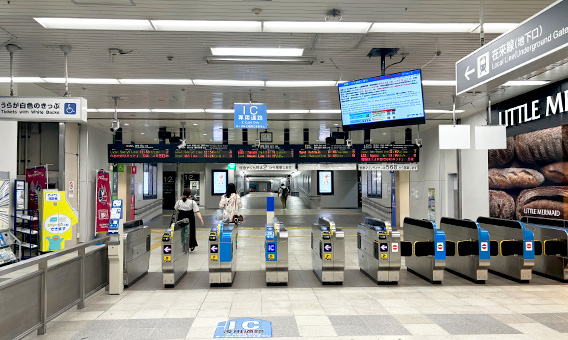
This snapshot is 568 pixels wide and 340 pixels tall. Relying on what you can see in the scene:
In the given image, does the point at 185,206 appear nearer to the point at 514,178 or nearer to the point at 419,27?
the point at 419,27

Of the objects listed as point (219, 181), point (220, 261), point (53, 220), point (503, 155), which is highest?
point (503, 155)

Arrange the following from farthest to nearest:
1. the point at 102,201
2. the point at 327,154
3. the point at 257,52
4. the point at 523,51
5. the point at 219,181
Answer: the point at 219,181 → the point at 102,201 → the point at 327,154 → the point at 257,52 → the point at 523,51

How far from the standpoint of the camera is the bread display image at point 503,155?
28.8 ft

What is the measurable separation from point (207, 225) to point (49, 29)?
10926 millimetres

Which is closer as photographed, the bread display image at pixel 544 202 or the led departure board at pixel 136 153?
the bread display image at pixel 544 202

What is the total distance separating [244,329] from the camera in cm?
424

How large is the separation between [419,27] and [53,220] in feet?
28.0

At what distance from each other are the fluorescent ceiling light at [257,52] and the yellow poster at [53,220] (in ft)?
18.3

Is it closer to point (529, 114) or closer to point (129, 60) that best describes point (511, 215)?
point (529, 114)

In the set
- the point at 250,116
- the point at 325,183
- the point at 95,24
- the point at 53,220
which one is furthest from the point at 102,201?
the point at 325,183

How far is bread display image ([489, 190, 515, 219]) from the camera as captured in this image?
28.7ft

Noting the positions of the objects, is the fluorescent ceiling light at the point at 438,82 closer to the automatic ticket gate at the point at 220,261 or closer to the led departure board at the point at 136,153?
the automatic ticket gate at the point at 220,261

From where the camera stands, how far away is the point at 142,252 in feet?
22.5

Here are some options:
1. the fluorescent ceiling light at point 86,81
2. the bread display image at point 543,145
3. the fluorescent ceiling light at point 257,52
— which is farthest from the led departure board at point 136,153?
the bread display image at point 543,145
